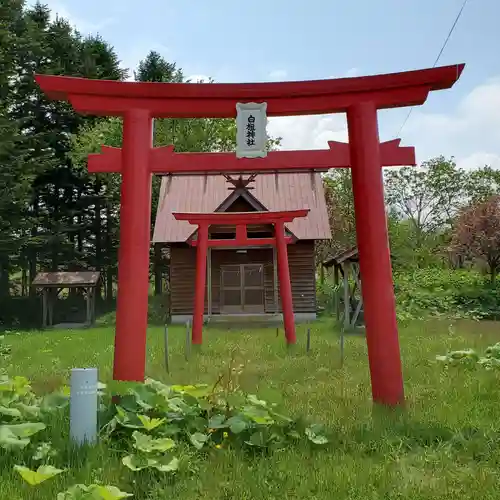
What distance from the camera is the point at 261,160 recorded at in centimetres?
630

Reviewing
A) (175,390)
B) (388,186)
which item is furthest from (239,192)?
(388,186)

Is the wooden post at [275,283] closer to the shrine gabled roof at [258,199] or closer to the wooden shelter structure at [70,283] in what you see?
the shrine gabled roof at [258,199]

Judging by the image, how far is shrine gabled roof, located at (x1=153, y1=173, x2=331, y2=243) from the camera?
21062 millimetres

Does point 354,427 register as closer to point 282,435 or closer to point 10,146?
point 282,435

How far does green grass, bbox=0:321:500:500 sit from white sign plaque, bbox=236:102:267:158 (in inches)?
107

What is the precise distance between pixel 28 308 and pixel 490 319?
2131 centimetres

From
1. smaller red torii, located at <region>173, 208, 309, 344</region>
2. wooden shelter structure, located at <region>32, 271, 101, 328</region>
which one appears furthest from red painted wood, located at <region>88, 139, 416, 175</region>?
wooden shelter structure, located at <region>32, 271, 101, 328</region>

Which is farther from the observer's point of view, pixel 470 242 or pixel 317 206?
pixel 470 242

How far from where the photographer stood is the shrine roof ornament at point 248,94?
610 cm

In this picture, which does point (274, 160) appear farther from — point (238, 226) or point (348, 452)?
point (238, 226)

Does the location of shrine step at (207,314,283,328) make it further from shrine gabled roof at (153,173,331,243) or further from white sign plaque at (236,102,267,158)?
white sign plaque at (236,102,267,158)

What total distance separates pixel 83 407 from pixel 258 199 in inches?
705

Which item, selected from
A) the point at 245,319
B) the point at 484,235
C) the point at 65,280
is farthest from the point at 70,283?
the point at 484,235

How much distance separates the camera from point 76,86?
6.14 meters
